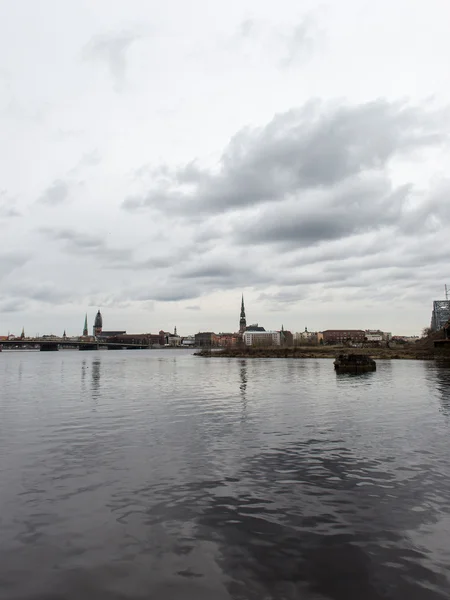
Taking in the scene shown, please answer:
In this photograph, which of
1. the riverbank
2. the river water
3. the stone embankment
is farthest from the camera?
the stone embankment

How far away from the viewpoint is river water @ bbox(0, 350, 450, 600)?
32.0 ft

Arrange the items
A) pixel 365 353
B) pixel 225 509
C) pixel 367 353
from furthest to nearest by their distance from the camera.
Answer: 1. pixel 367 353
2. pixel 365 353
3. pixel 225 509

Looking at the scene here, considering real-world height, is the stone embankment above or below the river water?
below

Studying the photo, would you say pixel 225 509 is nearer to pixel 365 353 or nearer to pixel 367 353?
pixel 365 353

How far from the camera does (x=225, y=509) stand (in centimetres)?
1394

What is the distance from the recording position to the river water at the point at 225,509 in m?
9.77

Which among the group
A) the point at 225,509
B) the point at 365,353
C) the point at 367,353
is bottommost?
the point at 367,353

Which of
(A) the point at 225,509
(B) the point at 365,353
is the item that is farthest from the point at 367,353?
(A) the point at 225,509

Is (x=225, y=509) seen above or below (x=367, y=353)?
above

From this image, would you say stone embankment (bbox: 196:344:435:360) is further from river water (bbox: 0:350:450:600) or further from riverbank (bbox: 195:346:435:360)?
river water (bbox: 0:350:450:600)

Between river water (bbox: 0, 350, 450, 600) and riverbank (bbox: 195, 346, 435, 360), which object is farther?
riverbank (bbox: 195, 346, 435, 360)

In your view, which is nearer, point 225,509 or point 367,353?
point 225,509

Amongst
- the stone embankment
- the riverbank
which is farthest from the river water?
the stone embankment

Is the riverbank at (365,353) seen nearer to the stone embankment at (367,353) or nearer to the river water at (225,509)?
the stone embankment at (367,353)
